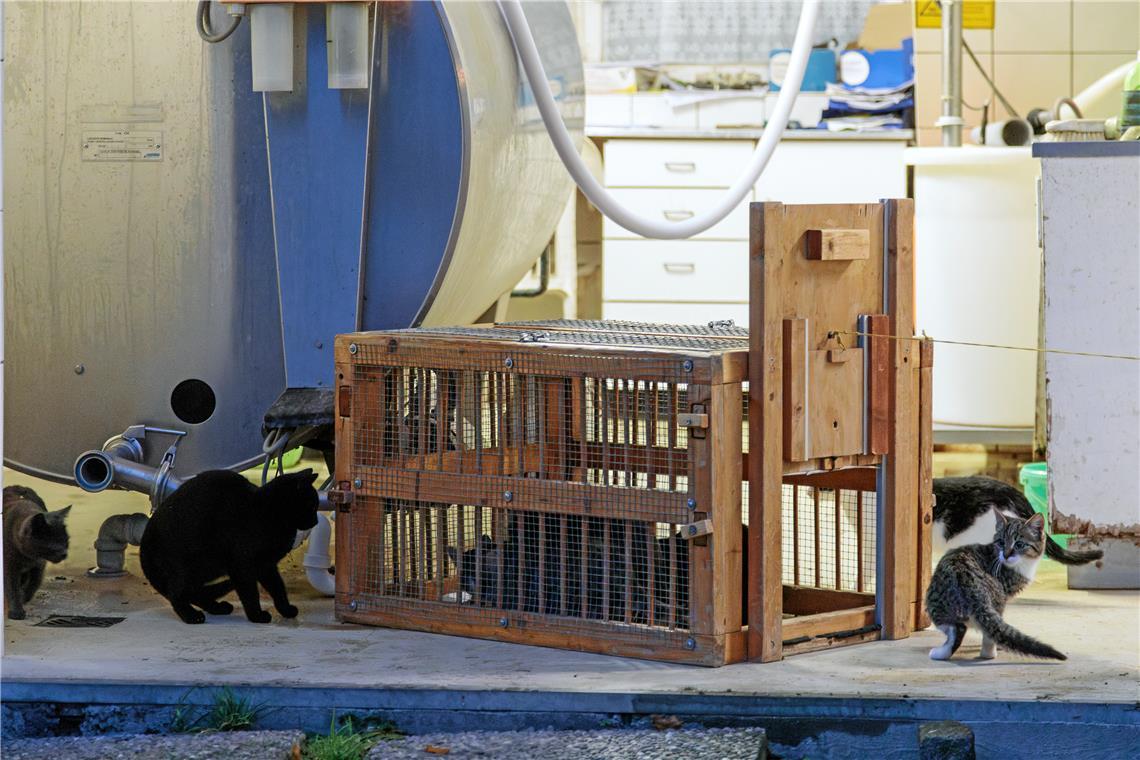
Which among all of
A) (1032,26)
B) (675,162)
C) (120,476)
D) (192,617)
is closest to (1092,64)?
(1032,26)

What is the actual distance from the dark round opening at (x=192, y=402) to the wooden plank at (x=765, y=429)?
129cm

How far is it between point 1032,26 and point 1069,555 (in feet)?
10.1

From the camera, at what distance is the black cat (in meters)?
2.74

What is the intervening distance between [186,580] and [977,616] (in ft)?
4.65

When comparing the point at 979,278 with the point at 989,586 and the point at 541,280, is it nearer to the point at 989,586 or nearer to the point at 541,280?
the point at 541,280

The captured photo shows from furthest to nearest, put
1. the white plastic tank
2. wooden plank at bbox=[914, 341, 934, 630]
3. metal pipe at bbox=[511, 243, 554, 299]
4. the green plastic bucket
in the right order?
metal pipe at bbox=[511, 243, 554, 299], the white plastic tank, the green plastic bucket, wooden plank at bbox=[914, 341, 934, 630]

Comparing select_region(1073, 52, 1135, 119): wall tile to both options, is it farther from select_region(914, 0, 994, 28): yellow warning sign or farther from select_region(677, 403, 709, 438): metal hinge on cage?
select_region(677, 403, 709, 438): metal hinge on cage

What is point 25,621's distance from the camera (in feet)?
9.09

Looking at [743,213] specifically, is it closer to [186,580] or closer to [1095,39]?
[1095,39]

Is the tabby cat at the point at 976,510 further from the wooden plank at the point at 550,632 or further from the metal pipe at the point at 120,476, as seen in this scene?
the metal pipe at the point at 120,476

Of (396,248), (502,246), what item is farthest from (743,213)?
(396,248)

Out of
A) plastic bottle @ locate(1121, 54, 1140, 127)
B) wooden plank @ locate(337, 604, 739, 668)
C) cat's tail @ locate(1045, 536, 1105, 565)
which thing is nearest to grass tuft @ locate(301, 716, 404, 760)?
wooden plank @ locate(337, 604, 739, 668)

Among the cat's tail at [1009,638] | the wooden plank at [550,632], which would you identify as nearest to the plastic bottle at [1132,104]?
the cat's tail at [1009,638]

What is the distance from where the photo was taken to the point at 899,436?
2611 mm
